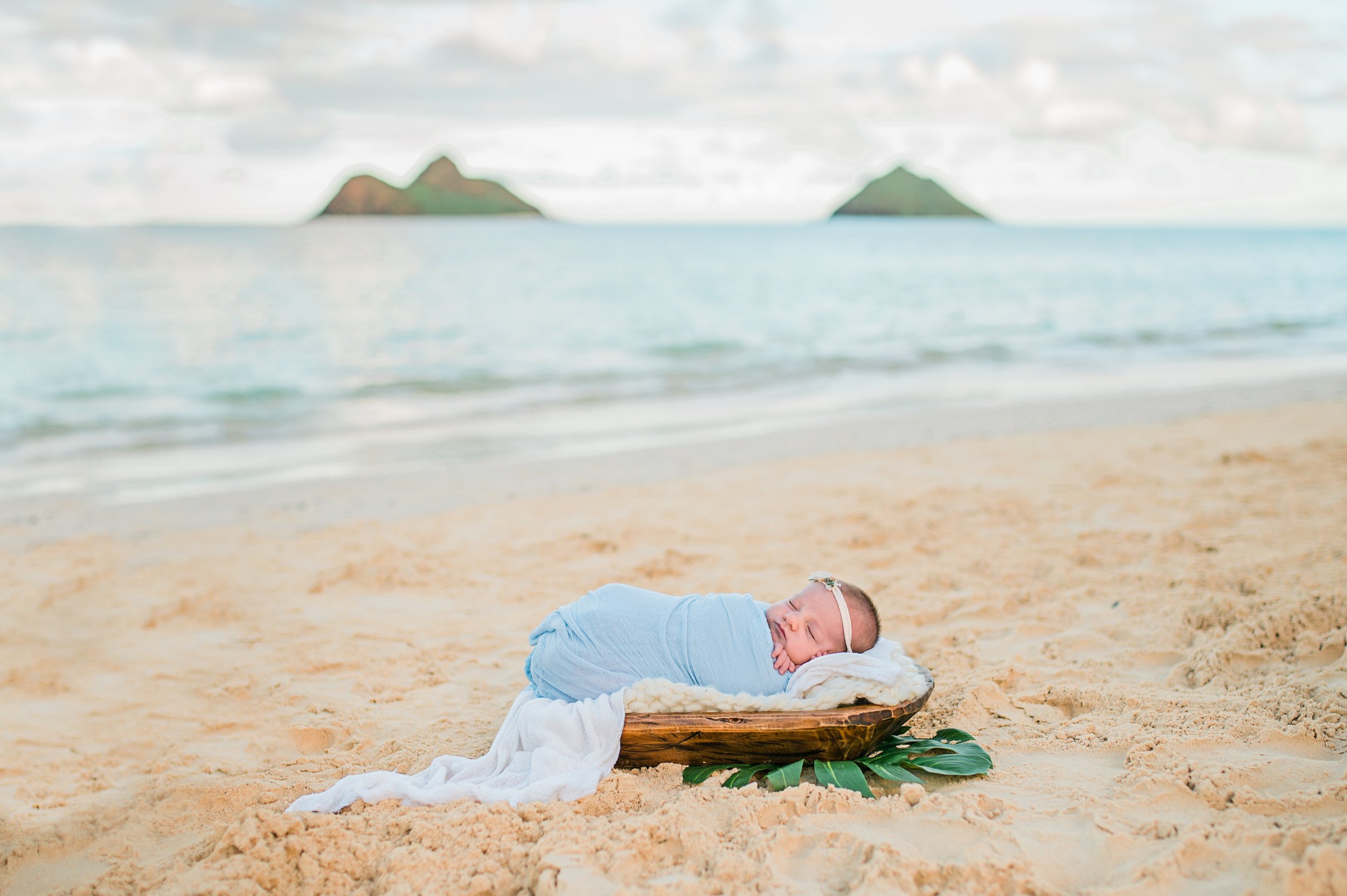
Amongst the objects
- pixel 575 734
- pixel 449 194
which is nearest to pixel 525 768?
pixel 575 734

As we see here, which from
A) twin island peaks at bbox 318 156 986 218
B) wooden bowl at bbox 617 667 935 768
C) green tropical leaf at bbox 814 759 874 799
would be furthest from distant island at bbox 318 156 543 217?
green tropical leaf at bbox 814 759 874 799

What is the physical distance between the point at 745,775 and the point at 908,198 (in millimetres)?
164180

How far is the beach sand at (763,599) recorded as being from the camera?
2.25m

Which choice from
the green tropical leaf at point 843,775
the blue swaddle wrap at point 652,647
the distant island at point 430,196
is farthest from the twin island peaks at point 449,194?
the green tropical leaf at point 843,775

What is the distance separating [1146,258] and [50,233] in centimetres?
8157

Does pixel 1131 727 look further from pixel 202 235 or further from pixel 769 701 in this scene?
pixel 202 235

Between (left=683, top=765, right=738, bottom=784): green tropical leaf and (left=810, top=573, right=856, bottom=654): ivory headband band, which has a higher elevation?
(left=810, top=573, right=856, bottom=654): ivory headband band

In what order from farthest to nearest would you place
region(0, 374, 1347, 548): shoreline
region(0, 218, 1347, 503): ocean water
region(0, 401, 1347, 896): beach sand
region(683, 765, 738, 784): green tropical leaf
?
region(0, 218, 1347, 503): ocean water
region(0, 374, 1347, 548): shoreline
region(683, 765, 738, 784): green tropical leaf
region(0, 401, 1347, 896): beach sand

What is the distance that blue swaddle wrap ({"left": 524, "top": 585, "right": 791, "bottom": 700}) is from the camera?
119 inches

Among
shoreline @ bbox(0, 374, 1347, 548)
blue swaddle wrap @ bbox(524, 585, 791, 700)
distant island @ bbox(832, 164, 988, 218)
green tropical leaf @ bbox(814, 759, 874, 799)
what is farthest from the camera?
distant island @ bbox(832, 164, 988, 218)

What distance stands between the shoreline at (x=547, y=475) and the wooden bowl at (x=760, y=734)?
3900 millimetres

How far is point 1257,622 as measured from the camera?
11.5 feet

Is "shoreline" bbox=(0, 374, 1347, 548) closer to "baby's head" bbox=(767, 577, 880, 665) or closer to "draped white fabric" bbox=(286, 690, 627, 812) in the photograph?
"draped white fabric" bbox=(286, 690, 627, 812)

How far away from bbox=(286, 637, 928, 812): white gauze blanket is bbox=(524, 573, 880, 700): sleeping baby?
0.11 meters
